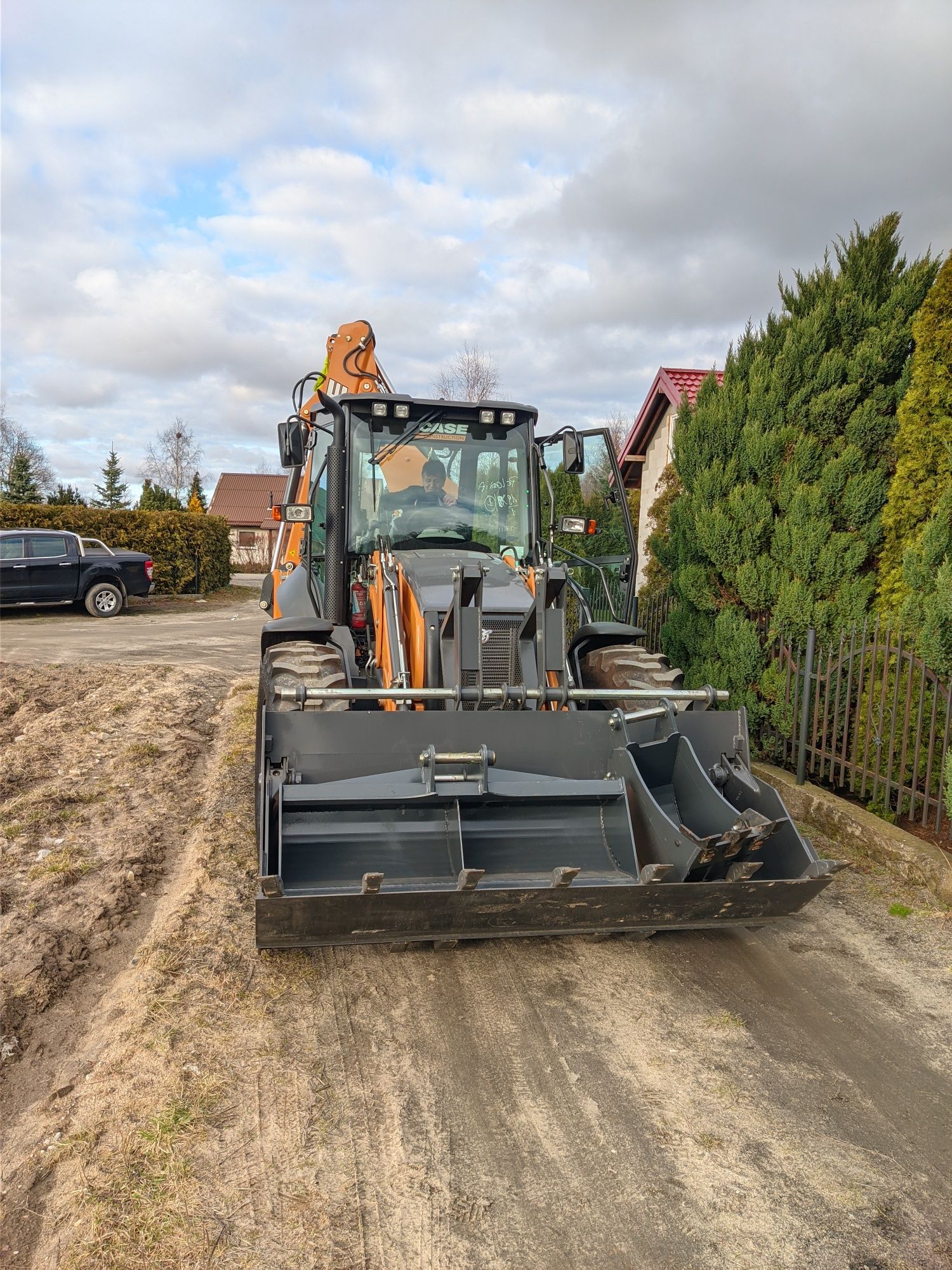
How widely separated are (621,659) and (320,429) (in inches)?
99.3

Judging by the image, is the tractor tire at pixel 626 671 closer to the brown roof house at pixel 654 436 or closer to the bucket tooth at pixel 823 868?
the bucket tooth at pixel 823 868

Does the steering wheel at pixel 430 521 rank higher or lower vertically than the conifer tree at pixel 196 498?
lower

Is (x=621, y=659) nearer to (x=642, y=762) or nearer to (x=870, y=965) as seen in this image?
(x=642, y=762)

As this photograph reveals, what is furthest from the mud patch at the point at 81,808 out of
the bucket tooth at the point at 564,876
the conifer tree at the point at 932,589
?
the conifer tree at the point at 932,589

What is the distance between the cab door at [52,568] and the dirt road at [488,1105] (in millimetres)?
15197

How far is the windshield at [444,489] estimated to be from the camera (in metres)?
5.54

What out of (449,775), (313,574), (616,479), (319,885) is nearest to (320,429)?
(313,574)

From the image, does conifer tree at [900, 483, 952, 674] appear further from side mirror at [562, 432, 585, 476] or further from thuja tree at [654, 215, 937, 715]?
side mirror at [562, 432, 585, 476]

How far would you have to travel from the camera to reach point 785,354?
693 centimetres

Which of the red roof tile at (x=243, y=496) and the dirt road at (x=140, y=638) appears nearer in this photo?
the dirt road at (x=140, y=638)

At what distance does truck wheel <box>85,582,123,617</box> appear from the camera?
61.0 ft

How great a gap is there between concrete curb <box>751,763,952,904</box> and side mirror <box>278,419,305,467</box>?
11.7 feet

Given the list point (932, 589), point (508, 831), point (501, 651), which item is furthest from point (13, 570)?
point (932, 589)

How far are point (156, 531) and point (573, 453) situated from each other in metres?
20.1
